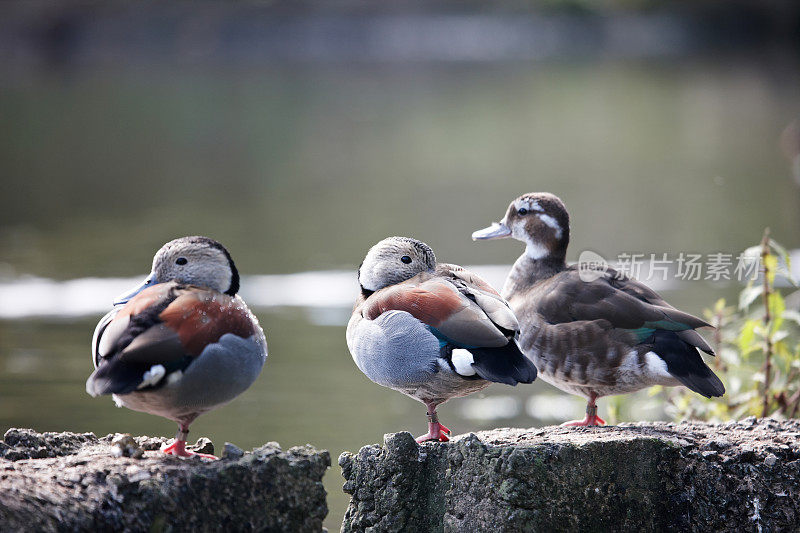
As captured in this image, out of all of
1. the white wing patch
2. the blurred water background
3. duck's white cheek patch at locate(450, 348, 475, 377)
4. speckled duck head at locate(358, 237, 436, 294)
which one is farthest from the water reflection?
duck's white cheek patch at locate(450, 348, 475, 377)

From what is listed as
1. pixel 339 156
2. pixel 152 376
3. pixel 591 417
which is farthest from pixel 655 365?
pixel 339 156

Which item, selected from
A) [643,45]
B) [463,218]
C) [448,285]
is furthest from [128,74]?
[448,285]

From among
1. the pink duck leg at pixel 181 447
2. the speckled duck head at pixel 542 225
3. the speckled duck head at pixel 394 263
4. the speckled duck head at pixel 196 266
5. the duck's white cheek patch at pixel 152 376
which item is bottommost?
the pink duck leg at pixel 181 447

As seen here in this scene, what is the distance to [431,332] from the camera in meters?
4.38

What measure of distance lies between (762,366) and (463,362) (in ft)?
10.3

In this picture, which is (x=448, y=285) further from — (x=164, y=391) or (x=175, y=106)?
(x=175, y=106)

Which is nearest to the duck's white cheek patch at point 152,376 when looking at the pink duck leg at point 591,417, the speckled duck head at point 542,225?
the pink duck leg at point 591,417

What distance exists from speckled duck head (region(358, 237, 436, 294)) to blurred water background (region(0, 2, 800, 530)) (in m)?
1.89

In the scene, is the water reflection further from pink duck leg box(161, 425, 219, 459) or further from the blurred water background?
pink duck leg box(161, 425, 219, 459)

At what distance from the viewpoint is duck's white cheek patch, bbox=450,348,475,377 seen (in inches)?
166

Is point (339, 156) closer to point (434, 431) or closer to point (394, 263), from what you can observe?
point (394, 263)

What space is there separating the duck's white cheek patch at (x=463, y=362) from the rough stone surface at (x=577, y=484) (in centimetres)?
27

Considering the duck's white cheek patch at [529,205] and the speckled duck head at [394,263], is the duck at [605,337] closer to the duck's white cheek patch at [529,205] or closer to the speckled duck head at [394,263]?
the duck's white cheek patch at [529,205]

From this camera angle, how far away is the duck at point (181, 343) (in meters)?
3.85
